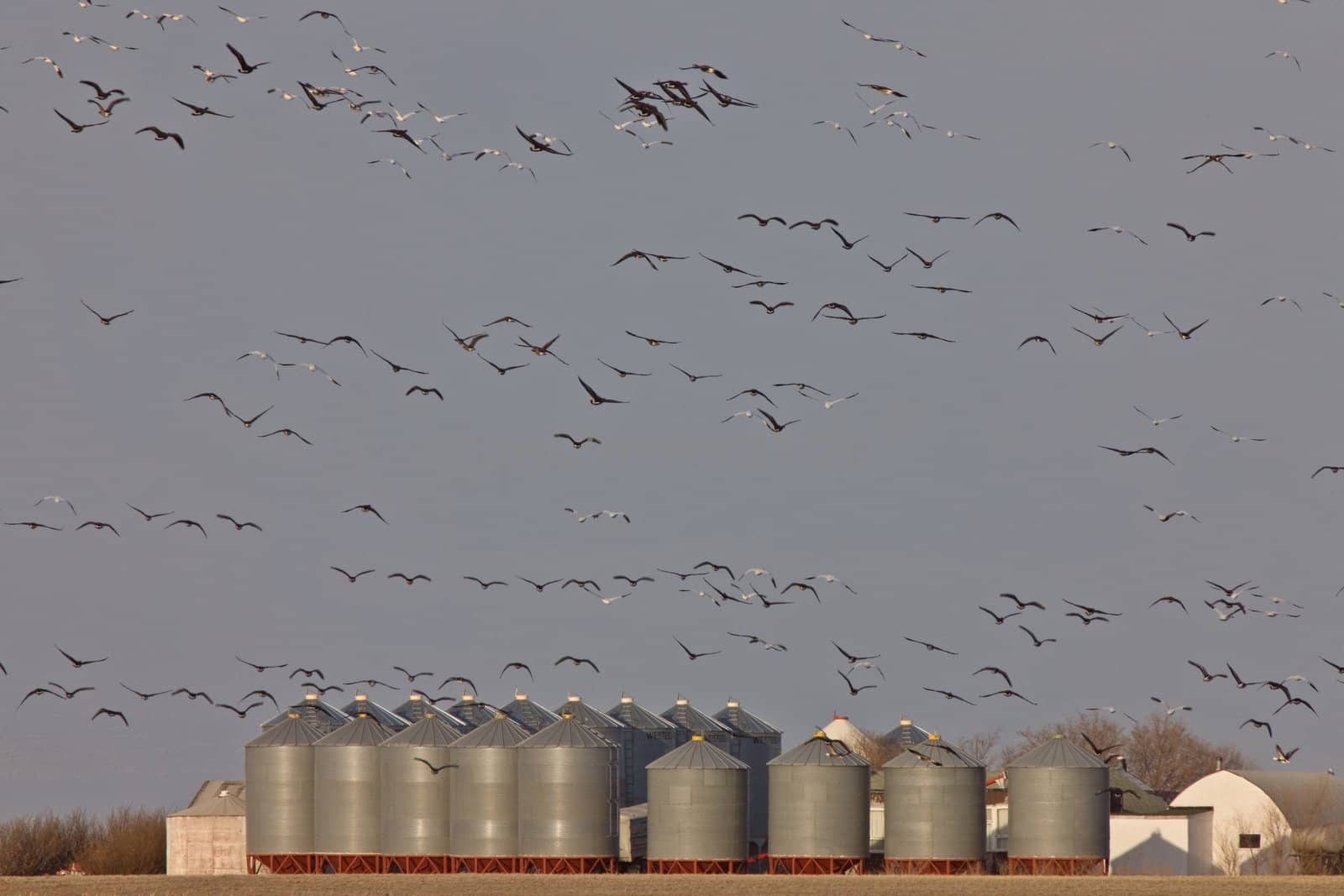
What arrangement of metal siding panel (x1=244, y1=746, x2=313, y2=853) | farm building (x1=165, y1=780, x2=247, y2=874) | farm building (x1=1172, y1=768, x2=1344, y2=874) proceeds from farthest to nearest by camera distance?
farm building (x1=1172, y1=768, x2=1344, y2=874) < farm building (x1=165, y1=780, x2=247, y2=874) < metal siding panel (x1=244, y1=746, x2=313, y2=853)

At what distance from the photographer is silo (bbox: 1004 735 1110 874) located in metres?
91.6

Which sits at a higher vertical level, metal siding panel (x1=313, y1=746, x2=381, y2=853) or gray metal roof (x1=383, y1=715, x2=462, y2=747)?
gray metal roof (x1=383, y1=715, x2=462, y2=747)

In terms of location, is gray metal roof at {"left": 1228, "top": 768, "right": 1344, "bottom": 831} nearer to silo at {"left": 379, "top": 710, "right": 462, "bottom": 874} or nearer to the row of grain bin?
the row of grain bin

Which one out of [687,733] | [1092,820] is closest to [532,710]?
[687,733]

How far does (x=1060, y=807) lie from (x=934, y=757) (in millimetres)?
6484

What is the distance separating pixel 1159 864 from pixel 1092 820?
40.7 ft

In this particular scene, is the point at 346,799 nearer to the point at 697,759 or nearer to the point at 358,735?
the point at 358,735

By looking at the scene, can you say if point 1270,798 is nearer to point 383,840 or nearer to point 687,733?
point 687,733

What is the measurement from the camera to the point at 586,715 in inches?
4156

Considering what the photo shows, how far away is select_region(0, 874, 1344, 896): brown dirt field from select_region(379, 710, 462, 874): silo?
6.03 m

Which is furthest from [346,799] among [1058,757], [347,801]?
[1058,757]

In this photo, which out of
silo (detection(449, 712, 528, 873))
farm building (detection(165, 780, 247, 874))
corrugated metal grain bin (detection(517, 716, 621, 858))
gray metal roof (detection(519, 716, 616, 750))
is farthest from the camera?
farm building (detection(165, 780, 247, 874))

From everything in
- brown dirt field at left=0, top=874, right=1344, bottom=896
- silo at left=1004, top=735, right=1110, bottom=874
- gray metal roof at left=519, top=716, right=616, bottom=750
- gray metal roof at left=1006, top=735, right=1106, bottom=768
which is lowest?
brown dirt field at left=0, top=874, right=1344, bottom=896

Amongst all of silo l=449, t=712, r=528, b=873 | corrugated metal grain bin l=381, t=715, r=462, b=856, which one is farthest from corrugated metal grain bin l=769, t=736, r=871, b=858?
corrugated metal grain bin l=381, t=715, r=462, b=856
